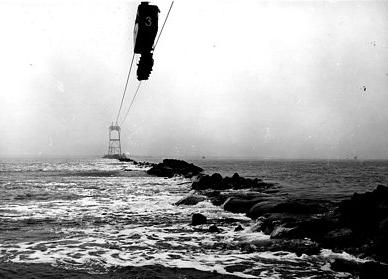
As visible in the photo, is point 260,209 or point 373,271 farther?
point 260,209

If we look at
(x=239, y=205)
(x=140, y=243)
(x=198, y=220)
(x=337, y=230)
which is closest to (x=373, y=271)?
(x=337, y=230)

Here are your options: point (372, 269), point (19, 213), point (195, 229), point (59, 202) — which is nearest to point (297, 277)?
point (372, 269)

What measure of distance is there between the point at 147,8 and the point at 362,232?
37.8ft

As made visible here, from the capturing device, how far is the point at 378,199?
1697 cm

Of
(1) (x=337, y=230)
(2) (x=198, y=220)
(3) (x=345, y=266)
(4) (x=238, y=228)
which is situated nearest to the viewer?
(3) (x=345, y=266)

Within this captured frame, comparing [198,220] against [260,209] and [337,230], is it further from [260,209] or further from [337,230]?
[337,230]

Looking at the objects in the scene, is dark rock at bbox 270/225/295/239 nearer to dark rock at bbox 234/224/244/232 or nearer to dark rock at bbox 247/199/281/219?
dark rock at bbox 234/224/244/232

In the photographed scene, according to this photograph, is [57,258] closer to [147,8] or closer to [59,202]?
[147,8]

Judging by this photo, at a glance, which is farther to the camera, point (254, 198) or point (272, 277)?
point (254, 198)

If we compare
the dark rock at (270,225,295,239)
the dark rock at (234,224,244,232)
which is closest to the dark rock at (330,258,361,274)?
the dark rock at (270,225,295,239)

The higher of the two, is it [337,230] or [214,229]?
[337,230]

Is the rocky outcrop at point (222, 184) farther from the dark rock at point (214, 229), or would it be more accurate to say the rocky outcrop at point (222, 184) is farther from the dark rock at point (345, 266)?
the dark rock at point (345, 266)

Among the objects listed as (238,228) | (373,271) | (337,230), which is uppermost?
(337,230)

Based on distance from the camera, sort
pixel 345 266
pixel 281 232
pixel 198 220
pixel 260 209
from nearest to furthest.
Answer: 1. pixel 345 266
2. pixel 281 232
3. pixel 198 220
4. pixel 260 209
